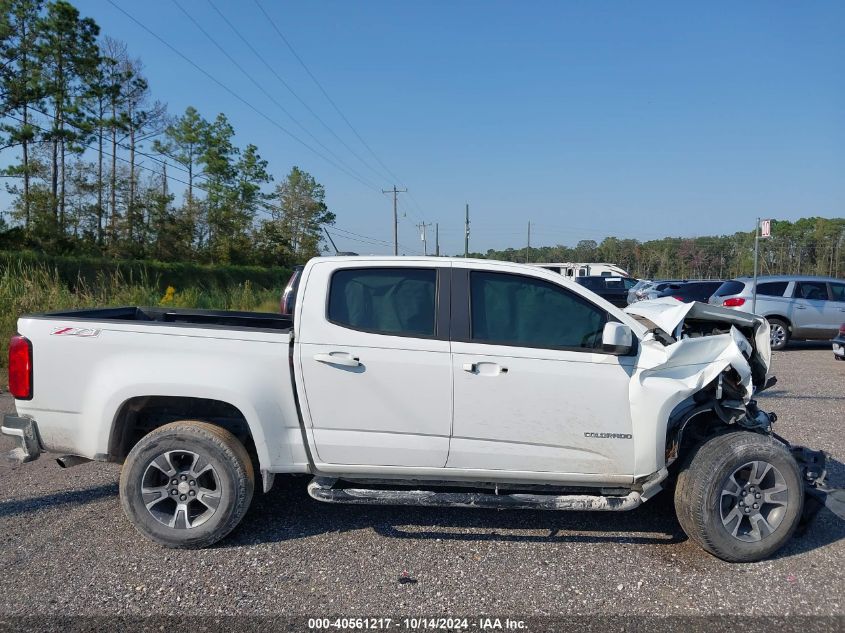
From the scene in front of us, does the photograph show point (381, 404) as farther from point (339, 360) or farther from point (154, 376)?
point (154, 376)

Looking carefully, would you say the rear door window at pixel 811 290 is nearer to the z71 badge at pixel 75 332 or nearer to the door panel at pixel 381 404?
the door panel at pixel 381 404

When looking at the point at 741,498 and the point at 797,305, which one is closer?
the point at 741,498

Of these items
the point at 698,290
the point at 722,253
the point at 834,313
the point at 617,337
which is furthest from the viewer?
the point at 722,253

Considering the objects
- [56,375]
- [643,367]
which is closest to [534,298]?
[643,367]

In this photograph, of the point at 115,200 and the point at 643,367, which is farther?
the point at 115,200

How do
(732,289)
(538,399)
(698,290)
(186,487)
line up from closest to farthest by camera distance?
(538,399)
(186,487)
(732,289)
(698,290)

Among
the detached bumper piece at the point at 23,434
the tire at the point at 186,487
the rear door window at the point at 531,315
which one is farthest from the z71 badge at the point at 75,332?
the rear door window at the point at 531,315

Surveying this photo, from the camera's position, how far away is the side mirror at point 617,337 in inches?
142

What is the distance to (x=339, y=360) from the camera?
3.78 m

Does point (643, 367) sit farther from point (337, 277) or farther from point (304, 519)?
point (304, 519)

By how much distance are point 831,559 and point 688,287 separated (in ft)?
54.1

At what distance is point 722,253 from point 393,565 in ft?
274

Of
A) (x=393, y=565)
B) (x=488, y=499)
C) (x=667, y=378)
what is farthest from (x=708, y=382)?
(x=393, y=565)

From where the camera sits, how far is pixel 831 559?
3789mm
